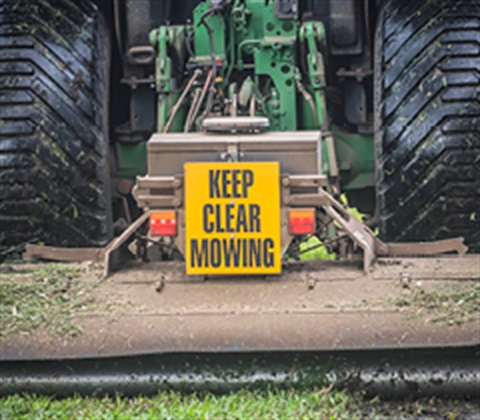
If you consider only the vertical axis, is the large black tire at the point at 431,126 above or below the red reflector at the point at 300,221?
above

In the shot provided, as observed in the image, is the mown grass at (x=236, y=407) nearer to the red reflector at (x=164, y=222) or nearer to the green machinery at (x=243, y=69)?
the red reflector at (x=164, y=222)

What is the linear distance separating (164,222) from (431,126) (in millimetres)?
1416

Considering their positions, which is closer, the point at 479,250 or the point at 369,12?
the point at 479,250

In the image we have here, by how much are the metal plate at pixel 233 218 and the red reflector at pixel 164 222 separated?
0.11m

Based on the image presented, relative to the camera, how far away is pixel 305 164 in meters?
4.96

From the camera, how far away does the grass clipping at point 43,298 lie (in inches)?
172

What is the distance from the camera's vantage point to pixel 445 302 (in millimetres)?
4441

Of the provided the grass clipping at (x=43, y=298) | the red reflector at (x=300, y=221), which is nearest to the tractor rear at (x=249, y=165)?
the red reflector at (x=300, y=221)

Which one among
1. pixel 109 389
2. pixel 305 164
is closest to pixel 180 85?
pixel 305 164

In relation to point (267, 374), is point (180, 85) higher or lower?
higher

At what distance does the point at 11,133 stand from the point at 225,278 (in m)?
1.34

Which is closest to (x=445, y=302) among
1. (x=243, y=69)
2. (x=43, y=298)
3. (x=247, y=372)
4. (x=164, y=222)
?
(x=247, y=372)

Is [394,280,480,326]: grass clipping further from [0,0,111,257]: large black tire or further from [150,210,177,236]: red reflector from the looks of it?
[0,0,111,257]: large black tire

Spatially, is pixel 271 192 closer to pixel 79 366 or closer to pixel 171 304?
pixel 171 304
